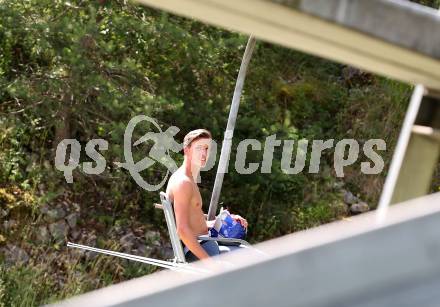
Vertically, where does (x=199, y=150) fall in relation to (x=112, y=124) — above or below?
above

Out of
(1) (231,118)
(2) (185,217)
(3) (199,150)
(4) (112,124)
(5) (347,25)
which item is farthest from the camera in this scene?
(4) (112,124)

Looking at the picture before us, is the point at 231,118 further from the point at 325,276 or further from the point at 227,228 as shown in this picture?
the point at 325,276

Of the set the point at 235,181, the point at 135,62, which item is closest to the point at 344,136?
the point at 235,181

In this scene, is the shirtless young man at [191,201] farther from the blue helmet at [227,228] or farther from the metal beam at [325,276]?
the metal beam at [325,276]

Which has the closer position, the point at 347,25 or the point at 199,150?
the point at 347,25

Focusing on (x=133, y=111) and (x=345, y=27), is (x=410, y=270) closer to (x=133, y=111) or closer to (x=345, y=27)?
(x=345, y=27)

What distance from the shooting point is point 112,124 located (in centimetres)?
824

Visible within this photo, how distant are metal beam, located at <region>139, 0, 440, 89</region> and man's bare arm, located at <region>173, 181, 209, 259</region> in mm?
4034

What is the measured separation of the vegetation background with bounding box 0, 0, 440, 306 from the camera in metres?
7.87

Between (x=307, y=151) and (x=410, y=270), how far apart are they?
8.79 m

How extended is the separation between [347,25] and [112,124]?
7.58 meters

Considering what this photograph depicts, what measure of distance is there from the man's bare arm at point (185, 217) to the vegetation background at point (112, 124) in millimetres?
2328

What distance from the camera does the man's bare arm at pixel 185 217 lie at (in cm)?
486

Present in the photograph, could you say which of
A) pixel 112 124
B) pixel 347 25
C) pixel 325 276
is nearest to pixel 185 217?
pixel 112 124
